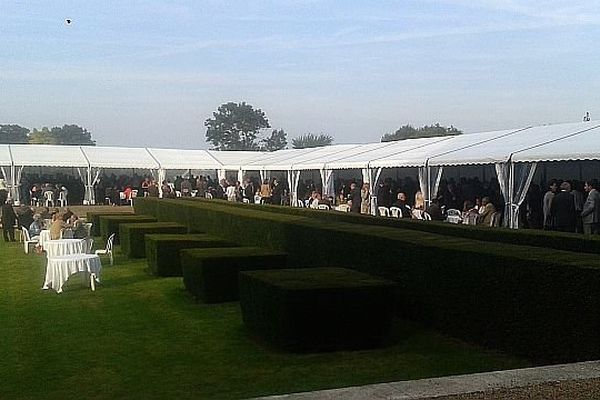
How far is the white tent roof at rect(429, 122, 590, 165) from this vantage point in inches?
580

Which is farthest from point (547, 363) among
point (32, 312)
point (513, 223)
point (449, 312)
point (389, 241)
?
point (513, 223)

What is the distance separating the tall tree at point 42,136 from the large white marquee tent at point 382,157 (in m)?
57.0

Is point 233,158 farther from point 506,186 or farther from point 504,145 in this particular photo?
point 506,186

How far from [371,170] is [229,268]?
12.5 metres

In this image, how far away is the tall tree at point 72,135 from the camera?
335 ft

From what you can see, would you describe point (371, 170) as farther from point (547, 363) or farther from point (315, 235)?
point (547, 363)

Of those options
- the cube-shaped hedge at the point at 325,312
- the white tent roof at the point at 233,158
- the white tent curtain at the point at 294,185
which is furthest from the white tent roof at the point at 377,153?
the cube-shaped hedge at the point at 325,312

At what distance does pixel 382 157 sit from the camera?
1939 cm

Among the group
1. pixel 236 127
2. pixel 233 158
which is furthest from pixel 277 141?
pixel 233 158

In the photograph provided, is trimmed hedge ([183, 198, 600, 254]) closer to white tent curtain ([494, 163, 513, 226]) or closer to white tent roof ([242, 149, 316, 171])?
white tent curtain ([494, 163, 513, 226])

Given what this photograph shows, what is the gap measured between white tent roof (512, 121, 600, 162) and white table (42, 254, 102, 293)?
852 centimetres

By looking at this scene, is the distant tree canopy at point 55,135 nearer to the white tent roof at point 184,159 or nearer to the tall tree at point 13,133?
the tall tree at point 13,133

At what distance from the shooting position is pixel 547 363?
487 cm

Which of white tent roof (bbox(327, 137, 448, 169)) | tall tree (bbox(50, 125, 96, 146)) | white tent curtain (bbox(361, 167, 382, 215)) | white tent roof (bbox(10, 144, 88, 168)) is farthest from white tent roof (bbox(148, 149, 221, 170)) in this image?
tall tree (bbox(50, 125, 96, 146))
